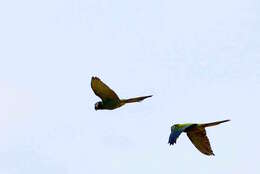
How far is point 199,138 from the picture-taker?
52.0 metres

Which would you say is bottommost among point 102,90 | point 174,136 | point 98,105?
point 174,136

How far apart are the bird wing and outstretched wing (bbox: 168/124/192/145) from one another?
40.1 inches

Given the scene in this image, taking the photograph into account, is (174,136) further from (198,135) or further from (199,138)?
(199,138)

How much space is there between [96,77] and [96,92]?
1.33m

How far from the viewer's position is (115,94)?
54.7 metres

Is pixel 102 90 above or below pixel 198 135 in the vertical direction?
above

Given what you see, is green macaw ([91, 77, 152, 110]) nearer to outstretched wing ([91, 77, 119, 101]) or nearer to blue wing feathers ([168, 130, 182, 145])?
outstretched wing ([91, 77, 119, 101])

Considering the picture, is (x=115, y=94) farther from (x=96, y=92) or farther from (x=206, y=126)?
(x=206, y=126)

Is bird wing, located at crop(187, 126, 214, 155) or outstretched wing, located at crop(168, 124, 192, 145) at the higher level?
outstretched wing, located at crop(168, 124, 192, 145)

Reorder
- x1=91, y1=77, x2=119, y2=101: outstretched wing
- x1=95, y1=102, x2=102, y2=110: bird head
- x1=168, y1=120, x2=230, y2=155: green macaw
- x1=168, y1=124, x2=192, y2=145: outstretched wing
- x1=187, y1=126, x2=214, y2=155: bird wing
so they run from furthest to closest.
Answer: x1=95, y1=102, x2=102, y2=110: bird head
x1=91, y1=77, x2=119, y2=101: outstretched wing
x1=187, y1=126, x2=214, y2=155: bird wing
x1=168, y1=120, x2=230, y2=155: green macaw
x1=168, y1=124, x2=192, y2=145: outstretched wing

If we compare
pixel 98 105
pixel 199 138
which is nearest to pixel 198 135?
pixel 199 138

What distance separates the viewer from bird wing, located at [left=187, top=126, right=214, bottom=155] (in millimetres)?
51688

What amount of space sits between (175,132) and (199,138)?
12.0 ft

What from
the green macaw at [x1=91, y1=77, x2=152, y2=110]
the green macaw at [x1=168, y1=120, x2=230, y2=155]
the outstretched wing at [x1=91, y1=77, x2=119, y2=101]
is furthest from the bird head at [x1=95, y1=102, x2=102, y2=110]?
the green macaw at [x1=168, y1=120, x2=230, y2=155]
